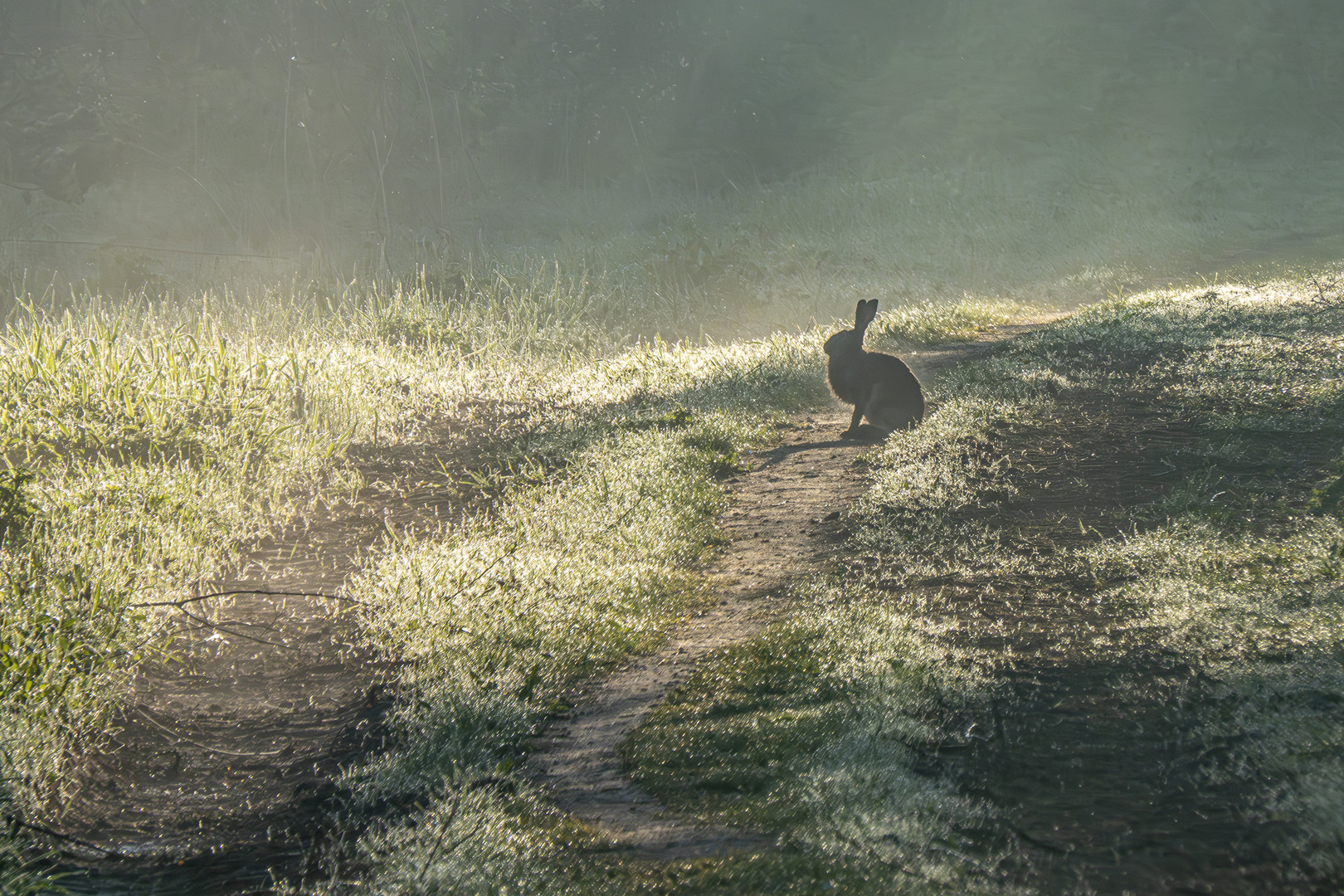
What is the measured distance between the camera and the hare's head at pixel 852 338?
773cm

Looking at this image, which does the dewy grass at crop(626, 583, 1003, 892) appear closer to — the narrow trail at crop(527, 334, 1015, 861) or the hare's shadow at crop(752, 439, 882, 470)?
the narrow trail at crop(527, 334, 1015, 861)

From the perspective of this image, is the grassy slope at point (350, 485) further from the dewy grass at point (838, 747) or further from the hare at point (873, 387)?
the hare at point (873, 387)

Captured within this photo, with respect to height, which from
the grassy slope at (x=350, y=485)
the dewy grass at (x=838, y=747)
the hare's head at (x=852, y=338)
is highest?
the hare's head at (x=852, y=338)

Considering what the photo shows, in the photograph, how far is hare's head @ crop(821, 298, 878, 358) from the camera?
7.73 metres

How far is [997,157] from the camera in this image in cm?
2736

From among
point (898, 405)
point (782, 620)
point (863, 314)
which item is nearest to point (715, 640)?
point (782, 620)

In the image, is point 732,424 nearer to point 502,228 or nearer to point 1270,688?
point 1270,688

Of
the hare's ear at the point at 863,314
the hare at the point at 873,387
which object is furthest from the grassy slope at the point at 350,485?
the hare's ear at the point at 863,314

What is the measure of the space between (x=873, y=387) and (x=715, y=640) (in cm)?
404

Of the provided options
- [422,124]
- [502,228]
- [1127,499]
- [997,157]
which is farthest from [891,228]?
[1127,499]

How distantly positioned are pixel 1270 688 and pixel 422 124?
27339 millimetres

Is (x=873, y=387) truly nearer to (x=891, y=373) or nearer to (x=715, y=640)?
(x=891, y=373)

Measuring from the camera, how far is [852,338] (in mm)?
7793

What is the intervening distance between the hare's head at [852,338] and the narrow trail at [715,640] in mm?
825
